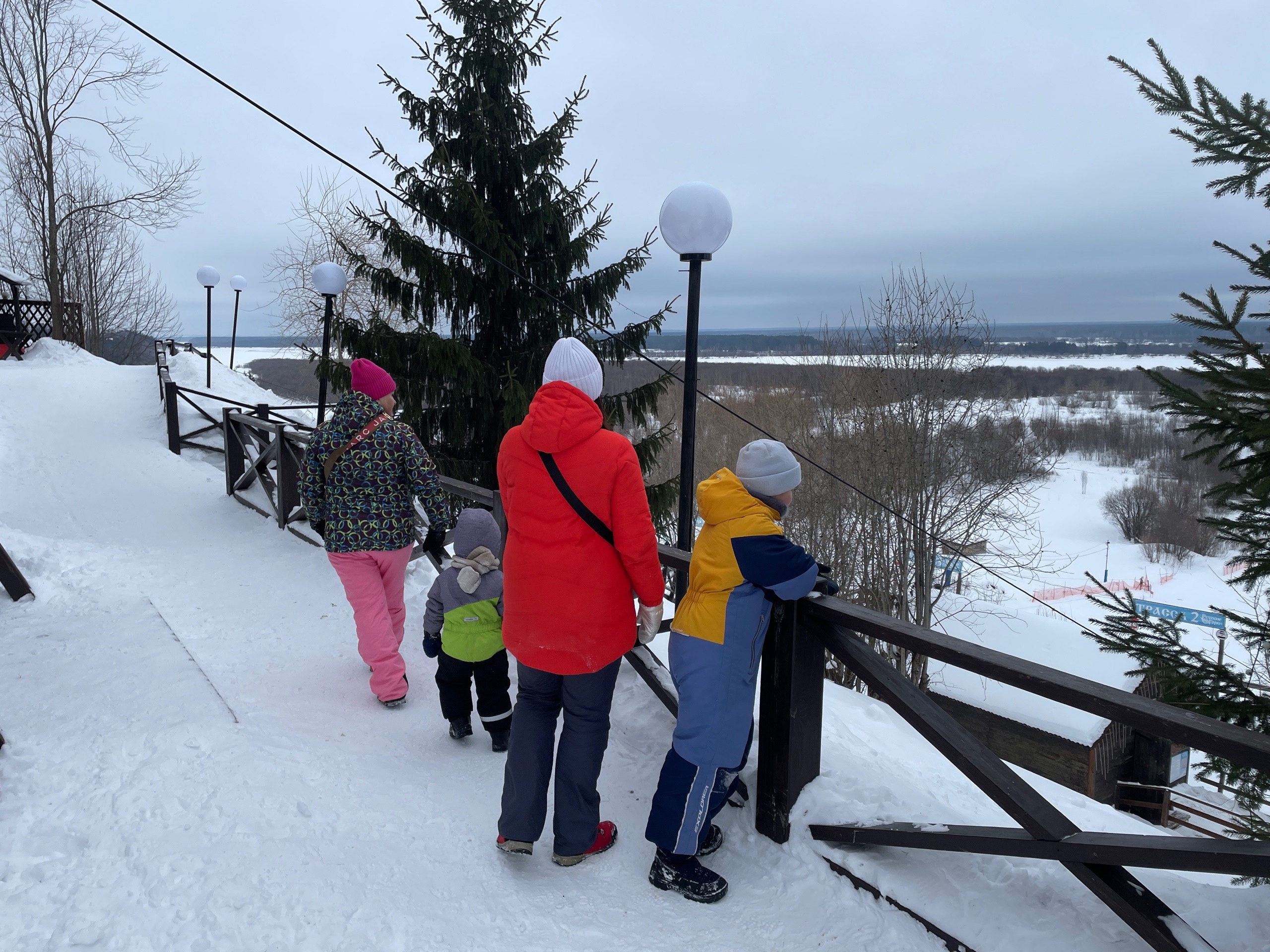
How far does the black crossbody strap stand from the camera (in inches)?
92.8

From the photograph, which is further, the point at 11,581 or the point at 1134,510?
the point at 1134,510

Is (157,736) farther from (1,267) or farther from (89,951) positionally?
(1,267)

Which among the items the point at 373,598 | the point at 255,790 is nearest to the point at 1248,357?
the point at 373,598

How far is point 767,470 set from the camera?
2.32 metres

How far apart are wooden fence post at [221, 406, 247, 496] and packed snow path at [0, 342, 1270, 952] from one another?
11.0 ft

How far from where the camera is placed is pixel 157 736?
3.05 metres

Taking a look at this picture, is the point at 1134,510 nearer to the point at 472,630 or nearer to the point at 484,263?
the point at 484,263

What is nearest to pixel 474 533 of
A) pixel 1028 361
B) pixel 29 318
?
pixel 29 318

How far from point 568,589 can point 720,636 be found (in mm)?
506

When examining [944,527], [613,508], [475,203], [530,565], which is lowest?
[944,527]

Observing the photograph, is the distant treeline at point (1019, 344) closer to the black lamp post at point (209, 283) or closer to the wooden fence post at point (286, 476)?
the wooden fence post at point (286, 476)

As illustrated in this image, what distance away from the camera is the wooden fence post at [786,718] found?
2.57 m

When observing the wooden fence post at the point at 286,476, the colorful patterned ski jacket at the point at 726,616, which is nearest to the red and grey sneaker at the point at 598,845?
the colorful patterned ski jacket at the point at 726,616

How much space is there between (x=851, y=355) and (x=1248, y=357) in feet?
56.5
